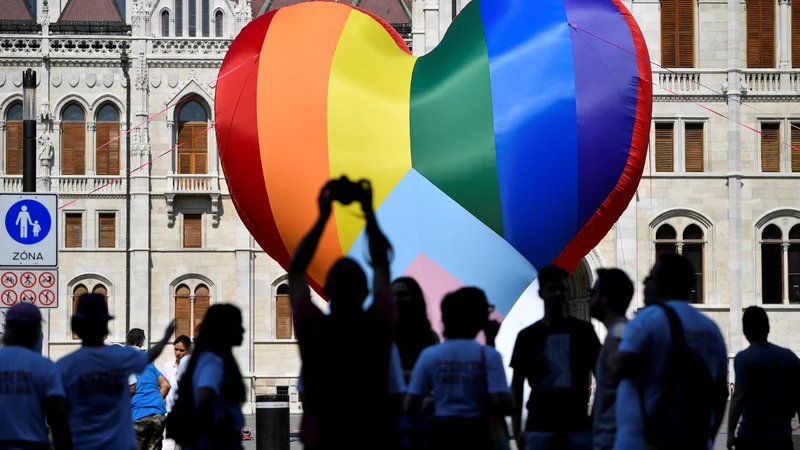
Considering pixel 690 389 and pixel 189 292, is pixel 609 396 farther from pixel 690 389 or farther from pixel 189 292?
pixel 189 292

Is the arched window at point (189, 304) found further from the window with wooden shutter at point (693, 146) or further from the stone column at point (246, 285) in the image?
the window with wooden shutter at point (693, 146)

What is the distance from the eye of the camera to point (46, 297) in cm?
1286

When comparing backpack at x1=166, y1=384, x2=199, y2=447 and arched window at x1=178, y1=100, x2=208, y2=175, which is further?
arched window at x1=178, y1=100, x2=208, y2=175

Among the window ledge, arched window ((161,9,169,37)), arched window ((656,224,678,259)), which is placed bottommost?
the window ledge

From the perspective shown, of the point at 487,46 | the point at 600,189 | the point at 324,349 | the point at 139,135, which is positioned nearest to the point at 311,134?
the point at 487,46

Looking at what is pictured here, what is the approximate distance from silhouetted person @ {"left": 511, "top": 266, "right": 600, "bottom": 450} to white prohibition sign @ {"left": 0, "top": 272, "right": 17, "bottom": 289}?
6.88 m

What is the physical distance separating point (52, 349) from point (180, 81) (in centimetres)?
830

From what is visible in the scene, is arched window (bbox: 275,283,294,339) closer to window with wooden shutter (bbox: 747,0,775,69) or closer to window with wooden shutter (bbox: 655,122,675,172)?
window with wooden shutter (bbox: 655,122,675,172)

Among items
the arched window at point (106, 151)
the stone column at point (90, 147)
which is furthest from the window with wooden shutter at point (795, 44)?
the stone column at point (90, 147)

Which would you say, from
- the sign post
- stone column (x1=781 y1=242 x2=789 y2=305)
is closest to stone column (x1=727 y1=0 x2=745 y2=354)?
stone column (x1=781 y1=242 x2=789 y2=305)

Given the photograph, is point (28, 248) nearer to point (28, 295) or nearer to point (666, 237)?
point (28, 295)

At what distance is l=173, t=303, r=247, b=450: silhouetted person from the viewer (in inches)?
259

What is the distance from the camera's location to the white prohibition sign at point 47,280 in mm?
12906

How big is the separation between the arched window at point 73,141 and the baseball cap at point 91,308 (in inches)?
1236
